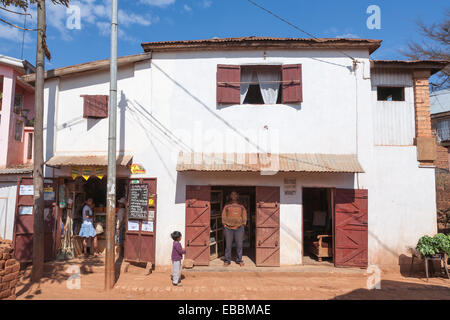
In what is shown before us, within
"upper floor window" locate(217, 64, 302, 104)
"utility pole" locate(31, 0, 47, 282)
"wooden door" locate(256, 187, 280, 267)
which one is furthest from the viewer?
"upper floor window" locate(217, 64, 302, 104)

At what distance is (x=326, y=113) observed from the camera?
8727 millimetres

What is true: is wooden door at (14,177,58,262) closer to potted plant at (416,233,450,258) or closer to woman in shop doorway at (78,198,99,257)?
woman in shop doorway at (78,198,99,257)

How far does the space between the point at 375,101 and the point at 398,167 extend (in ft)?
7.24

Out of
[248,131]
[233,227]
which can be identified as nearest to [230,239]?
[233,227]

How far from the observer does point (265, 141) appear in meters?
8.68

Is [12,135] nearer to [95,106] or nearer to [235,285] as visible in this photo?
[95,106]

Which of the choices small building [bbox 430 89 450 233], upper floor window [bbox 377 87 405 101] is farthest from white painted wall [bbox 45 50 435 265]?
small building [bbox 430 89 450 233]

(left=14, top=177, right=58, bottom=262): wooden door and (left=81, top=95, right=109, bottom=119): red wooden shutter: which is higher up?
(left=81, top=95, right=109, bottom=119): red wooden shutter

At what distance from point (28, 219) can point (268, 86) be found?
27.6 ft

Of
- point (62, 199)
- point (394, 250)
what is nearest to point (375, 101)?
point (394, 250)

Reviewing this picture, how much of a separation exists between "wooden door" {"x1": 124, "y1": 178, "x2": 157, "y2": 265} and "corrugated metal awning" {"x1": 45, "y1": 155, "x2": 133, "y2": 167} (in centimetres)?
81

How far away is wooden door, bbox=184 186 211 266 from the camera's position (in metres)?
8.43

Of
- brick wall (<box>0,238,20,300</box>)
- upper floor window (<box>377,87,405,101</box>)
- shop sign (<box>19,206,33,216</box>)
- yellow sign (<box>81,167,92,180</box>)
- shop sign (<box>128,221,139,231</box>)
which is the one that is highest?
upper floor window (<box>377,87,405,101</box>)

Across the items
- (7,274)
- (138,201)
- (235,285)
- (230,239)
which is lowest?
(235,285)
